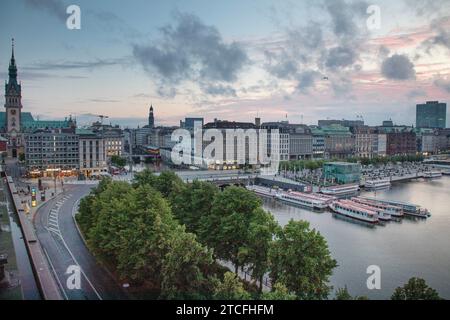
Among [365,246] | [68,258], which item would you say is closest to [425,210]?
[365,246]

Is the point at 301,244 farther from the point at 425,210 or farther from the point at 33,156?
the point at 33,156

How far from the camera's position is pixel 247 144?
43125 millimetres

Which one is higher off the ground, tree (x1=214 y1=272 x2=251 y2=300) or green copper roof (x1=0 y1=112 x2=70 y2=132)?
green copper roof (x1=0 y1=112 x2=70 y2=132)

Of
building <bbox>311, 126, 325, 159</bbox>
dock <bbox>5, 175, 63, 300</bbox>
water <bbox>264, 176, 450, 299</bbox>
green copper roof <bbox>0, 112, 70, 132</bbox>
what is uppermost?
green copper roof <bbox>0, 112, 70, 132</bbox>

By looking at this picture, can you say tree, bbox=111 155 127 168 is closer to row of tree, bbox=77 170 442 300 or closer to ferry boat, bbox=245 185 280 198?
ferry boat, bbox=245 185 280 198

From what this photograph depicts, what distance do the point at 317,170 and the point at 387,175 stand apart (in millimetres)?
6275

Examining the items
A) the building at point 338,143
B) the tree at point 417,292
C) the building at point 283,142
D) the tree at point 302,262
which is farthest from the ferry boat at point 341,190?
the building at point 338,143

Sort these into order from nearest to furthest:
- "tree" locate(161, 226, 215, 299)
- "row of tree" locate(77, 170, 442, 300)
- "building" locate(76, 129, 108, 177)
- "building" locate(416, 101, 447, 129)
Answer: "tree" locate(161, 226, 215, 299) → "row of tree" locate(77, 170, 442, 300) → "building" locate(76, 129, 108, 177) → "building" locate(416, 101, 447, 129)

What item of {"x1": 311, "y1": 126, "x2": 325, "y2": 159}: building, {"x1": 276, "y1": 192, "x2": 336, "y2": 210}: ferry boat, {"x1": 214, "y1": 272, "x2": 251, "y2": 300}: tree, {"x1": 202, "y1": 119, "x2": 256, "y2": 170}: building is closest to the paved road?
{"x1": 214, "y1": 272, "x2": 251, "y2": 300}: tree

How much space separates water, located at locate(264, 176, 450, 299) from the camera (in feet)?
37.3

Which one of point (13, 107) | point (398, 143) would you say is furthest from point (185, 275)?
point (398, 143)

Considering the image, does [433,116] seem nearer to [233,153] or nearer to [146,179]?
[233,153]

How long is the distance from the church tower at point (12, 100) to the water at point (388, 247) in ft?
81.5
